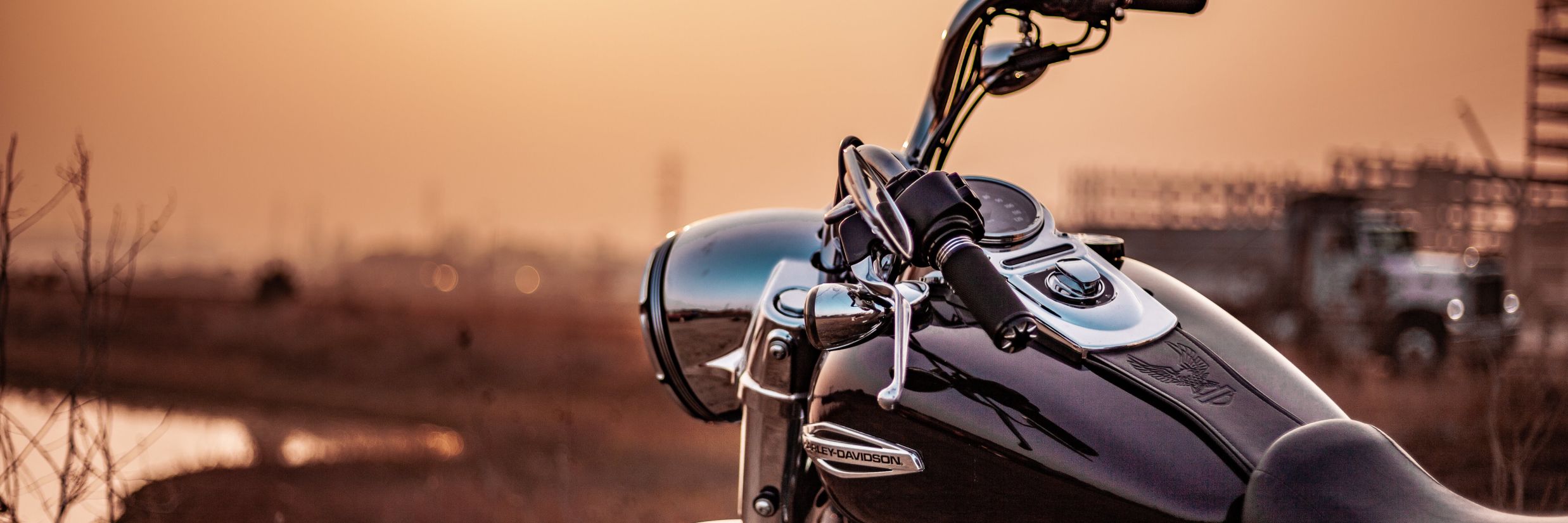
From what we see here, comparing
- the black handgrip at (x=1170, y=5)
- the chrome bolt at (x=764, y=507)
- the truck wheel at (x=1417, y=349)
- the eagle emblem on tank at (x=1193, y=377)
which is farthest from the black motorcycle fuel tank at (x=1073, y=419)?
the truck wheel at (x=1417, y=349)

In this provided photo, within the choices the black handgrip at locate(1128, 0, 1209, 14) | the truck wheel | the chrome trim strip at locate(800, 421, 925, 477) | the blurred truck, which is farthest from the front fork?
the truck wheel

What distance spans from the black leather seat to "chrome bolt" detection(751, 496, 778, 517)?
783mm

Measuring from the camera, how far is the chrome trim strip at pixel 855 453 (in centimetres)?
126

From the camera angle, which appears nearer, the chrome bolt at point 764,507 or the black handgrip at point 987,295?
the black handgrip at point 987,295

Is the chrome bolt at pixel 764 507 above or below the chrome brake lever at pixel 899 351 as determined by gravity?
below

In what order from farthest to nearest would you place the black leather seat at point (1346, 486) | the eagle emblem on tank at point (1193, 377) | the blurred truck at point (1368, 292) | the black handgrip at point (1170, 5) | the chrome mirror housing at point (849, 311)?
1. the blurred truck at point (1368, 292)
2. the black handgrip at point (1170, 5)
3. the chrome mirror housing at point (849, 311)
4. the eagle emblem on tank at point (1193, 377)
5. the black leather seat at point (1346, 486)

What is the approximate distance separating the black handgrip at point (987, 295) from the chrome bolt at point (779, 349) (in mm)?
500

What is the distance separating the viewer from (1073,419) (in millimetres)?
1099

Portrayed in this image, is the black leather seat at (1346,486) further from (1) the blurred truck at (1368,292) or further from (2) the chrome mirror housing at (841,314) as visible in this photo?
(1) the blurred truck at (1368,292)

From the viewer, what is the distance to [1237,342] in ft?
4.04

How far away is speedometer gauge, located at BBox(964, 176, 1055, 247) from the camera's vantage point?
1.37 metres

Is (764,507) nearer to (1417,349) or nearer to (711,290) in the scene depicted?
(711,290)

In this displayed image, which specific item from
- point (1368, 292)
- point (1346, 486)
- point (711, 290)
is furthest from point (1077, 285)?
point (1368, 292)

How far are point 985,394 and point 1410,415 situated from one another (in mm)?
9777
